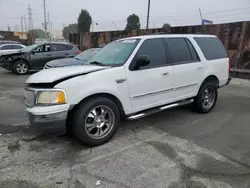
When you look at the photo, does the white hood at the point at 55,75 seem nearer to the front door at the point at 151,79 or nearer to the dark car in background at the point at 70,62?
the front door at the point at 151,79

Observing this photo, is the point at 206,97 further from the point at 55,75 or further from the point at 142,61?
the point at 55,75

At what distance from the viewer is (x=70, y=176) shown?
118 inches

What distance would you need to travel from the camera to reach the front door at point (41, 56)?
481 inches

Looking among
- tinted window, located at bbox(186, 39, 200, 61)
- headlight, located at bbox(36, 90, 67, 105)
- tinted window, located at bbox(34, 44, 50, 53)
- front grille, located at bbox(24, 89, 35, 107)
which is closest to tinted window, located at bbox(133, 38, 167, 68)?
tinted window, located at bbox(186, 39, 200, 61)

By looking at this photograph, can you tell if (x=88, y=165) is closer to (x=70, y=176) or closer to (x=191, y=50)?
(x=70, y=176)

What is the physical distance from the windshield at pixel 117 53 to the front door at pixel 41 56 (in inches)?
328

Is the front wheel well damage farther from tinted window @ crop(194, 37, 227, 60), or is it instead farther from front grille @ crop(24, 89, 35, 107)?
tinted window @ crop(194, 37, 227, 60)

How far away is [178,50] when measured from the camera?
4801 mm

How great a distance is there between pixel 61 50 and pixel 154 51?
938 centimetres

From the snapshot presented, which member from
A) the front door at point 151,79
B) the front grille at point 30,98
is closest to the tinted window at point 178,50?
the front door at point 151,79

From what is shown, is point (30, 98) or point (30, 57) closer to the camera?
point (30, 98)

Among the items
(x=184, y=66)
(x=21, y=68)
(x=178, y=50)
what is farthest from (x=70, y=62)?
(x=184, y=66)

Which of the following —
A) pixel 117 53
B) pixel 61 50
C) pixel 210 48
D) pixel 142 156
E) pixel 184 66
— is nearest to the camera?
pixel 142 156

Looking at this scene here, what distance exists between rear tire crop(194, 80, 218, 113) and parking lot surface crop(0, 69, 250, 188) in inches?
9.4
